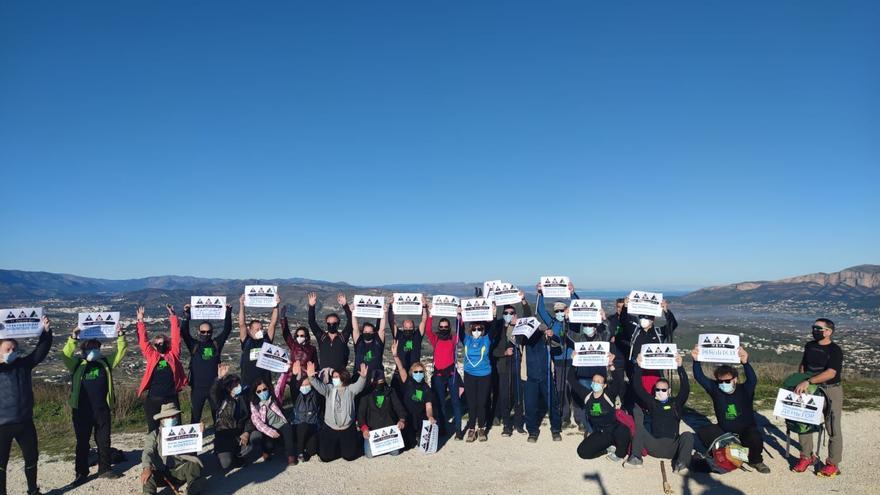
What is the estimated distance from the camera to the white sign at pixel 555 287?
10.4 metres

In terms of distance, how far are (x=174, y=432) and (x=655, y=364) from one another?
7704mm

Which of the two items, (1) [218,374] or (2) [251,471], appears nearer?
(2) [251,471]

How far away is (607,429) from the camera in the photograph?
28.2 ft

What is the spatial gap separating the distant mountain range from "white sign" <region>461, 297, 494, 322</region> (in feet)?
376

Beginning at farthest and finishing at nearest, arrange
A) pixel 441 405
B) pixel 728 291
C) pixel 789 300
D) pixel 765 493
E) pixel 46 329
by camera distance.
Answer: pixel 728 291
pixel 789 300
pixel 441 405
pixel 46 329
pixel 765 493

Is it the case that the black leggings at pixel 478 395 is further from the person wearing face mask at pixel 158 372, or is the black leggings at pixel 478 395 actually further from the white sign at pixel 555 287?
the person wearing face mask at pixel 158 372

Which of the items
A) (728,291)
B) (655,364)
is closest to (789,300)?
(728,291)

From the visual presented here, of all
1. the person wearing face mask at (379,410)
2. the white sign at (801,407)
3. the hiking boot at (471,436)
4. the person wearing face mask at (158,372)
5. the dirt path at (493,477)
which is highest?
the person wearing face mask at (158,372)

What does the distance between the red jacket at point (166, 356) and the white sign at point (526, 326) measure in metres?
6.24

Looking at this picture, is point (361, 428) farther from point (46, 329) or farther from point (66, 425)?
point (66, 425)

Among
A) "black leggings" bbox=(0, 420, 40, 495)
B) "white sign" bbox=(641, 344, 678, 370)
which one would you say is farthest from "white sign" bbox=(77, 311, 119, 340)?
"white sign" bbox=(641, 344, 678, 370)

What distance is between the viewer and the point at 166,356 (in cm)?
890

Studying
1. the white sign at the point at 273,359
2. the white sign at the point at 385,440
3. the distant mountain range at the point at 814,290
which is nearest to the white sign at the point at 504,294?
the white sign at the point at 385,440

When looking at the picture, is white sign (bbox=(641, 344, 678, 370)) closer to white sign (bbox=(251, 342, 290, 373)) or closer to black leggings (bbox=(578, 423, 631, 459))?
black leggings (bbox=(578, 423, 631, 459))
